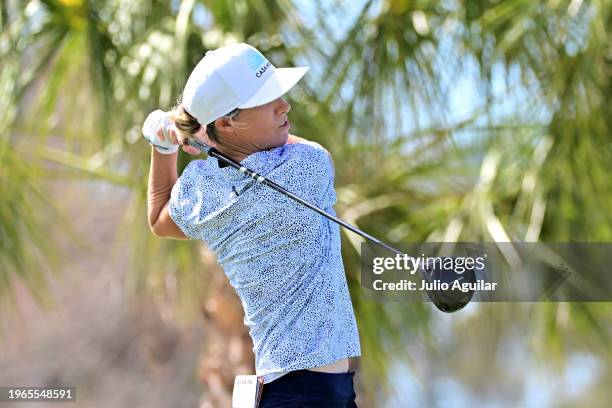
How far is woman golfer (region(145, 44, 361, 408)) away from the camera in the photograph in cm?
227

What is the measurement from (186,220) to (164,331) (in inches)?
335

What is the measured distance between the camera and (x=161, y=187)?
8.34 ft

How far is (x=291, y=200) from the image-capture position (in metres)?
2.26

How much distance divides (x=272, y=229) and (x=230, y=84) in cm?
31

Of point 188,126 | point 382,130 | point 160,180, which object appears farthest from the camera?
point 382,130

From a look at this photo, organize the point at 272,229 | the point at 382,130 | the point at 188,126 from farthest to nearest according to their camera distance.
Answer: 1. the point at 382,130
2. the point at 188,126
3. the point at 272,229

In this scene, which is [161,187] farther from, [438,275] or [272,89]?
[438,275]

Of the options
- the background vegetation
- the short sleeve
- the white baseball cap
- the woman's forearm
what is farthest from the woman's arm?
the background vegetation

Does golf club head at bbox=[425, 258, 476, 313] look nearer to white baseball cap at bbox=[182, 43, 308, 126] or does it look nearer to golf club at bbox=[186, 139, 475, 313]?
golf club at bbox=[186, 139, 475, 313]

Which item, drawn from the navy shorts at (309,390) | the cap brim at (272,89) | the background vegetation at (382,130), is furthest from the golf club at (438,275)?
the background vegetation at (382,130)

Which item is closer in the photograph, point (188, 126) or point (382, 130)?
point (188, 126)

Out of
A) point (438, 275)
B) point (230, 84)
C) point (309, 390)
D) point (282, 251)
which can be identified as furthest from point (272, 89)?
point (309, 390)

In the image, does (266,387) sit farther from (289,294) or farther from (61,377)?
(61,377)

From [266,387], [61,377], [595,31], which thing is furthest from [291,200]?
[61,377]
